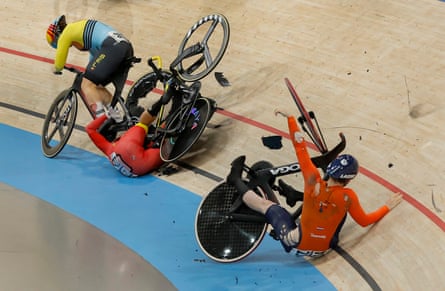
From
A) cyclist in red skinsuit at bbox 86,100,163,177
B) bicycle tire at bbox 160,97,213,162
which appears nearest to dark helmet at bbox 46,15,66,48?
cyclist in red skinsuit at bbox 86,100,163,177

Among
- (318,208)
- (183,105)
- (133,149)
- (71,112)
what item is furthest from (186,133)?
(318,208)

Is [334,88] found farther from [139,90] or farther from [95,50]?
[95,50]

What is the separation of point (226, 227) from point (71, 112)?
2076mm

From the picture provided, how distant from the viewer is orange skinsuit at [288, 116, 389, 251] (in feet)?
14.3

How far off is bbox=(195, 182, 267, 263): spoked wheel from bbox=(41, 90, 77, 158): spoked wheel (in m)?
Answer: 1.77

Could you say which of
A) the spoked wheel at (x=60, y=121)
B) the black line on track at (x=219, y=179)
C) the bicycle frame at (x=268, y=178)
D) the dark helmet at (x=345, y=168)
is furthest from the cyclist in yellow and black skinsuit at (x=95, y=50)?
the dark helmet at (x=345, y=168)

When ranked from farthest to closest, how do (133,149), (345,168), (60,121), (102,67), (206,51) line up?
(60,121), (102,67), (206,51), (133,149), (345,168)

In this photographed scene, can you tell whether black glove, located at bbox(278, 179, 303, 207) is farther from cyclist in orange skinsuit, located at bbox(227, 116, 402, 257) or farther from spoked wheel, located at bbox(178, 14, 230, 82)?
spoked wheel, located at bbox(178, 14, 230, 82)

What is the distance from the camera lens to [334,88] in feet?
20.9

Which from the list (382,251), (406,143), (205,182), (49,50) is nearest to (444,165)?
(406,143)

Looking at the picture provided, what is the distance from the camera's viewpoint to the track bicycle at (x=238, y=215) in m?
4.81

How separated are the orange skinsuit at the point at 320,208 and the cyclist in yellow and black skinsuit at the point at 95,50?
2235 mm

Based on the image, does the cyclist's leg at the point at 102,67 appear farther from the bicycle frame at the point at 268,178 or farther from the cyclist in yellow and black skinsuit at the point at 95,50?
the bicycle frame at the point at 268,178

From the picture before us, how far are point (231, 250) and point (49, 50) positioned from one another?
13.7ft
